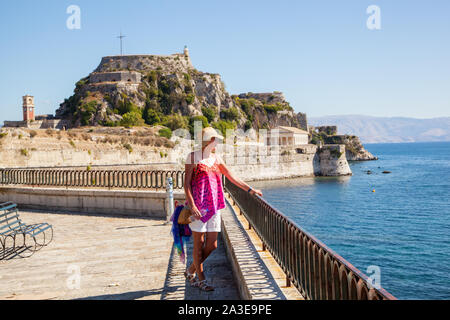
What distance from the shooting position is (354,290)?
2.34m

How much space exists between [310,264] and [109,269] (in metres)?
3.96

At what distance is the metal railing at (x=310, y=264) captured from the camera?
2320 mm

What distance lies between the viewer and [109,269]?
19.9ft

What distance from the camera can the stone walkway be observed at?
5023mm

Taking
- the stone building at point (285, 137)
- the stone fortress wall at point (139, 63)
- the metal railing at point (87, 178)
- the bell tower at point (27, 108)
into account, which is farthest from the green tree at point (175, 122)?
the metal railing at point (87, 178)

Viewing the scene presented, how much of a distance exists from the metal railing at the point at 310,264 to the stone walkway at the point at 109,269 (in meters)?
1.03

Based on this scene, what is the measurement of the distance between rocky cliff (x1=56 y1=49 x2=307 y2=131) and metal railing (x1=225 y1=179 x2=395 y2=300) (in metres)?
65.0

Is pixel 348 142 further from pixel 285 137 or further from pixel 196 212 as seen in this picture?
pixel 196 212

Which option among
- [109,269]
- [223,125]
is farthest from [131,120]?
[109,269]

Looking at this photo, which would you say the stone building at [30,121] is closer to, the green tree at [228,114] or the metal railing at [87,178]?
the green tree at [228,114]

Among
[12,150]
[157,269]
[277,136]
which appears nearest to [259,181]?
[277,136]

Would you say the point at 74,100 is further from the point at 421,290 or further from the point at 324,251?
the point at 324,251

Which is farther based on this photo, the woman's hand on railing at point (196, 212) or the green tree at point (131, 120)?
the green tree at point (131, 120)

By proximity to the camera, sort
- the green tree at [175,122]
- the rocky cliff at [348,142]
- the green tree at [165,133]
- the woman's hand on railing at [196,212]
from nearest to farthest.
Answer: the woman's hand on railing at [196,212], the green tree at [165,133], the green tree at [175,122], the rocky cliff at [348,142]
